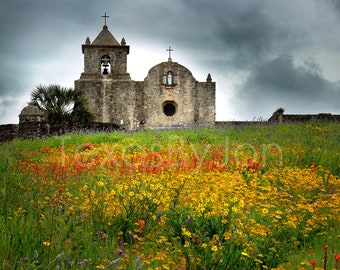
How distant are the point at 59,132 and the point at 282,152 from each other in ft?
38.8

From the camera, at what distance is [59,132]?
18406mm

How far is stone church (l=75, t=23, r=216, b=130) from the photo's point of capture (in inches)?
1239

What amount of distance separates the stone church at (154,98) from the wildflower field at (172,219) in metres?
22.1

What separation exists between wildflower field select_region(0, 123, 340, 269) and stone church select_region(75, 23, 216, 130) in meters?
22.1

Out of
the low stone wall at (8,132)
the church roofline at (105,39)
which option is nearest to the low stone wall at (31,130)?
the low stone wall at (8,132)

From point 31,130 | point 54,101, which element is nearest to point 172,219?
point 31,130

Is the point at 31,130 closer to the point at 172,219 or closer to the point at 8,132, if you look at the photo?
the point at 8,132

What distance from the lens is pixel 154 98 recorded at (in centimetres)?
3184

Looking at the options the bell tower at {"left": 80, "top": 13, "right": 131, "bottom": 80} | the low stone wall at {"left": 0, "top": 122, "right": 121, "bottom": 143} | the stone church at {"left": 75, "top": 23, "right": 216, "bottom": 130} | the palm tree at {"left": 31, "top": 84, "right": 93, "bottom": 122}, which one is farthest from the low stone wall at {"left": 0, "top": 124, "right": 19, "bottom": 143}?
the bell tower at {"left": 80, "top": 13, "right": 131, "bottom": 80}

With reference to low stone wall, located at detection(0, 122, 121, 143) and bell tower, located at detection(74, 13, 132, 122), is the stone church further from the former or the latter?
low stone wall, located at detection(0, 122, 121, 143)

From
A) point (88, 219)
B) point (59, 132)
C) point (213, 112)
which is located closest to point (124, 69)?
point (213, 112)

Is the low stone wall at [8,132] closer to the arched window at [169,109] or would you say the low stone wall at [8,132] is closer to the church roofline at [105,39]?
the arched window at [169,109]

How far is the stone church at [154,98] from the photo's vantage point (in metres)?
31.5

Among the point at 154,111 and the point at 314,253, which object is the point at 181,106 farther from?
the point at 314,253
